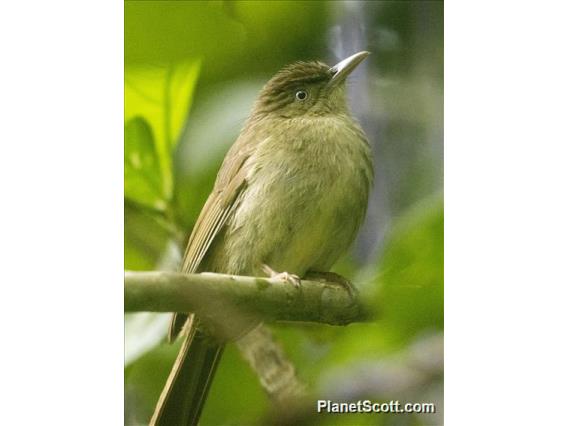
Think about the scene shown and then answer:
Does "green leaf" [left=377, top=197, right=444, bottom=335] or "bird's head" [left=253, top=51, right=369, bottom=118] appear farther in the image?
"bird's head" [left=253, top=51, right=369, bottom=118]

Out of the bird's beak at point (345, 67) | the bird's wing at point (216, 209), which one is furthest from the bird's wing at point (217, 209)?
the bird's beak at point (345, 67)

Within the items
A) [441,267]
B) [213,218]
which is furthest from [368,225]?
[213,218]

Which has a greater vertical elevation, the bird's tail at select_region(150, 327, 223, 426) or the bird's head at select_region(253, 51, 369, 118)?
the bird's head at select_region(253, 51, 369, 118)

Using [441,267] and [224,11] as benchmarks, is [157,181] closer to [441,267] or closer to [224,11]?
[224,11]

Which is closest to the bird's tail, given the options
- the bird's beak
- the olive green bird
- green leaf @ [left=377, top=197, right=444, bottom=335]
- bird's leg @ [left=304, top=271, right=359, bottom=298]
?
the olive green bird

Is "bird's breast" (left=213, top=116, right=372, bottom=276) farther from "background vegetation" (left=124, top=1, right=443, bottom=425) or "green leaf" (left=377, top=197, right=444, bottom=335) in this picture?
"green leaf" (left=377, top=197, right=444, bottom=335)

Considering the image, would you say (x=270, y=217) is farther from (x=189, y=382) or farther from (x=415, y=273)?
(x=189, y=382)
